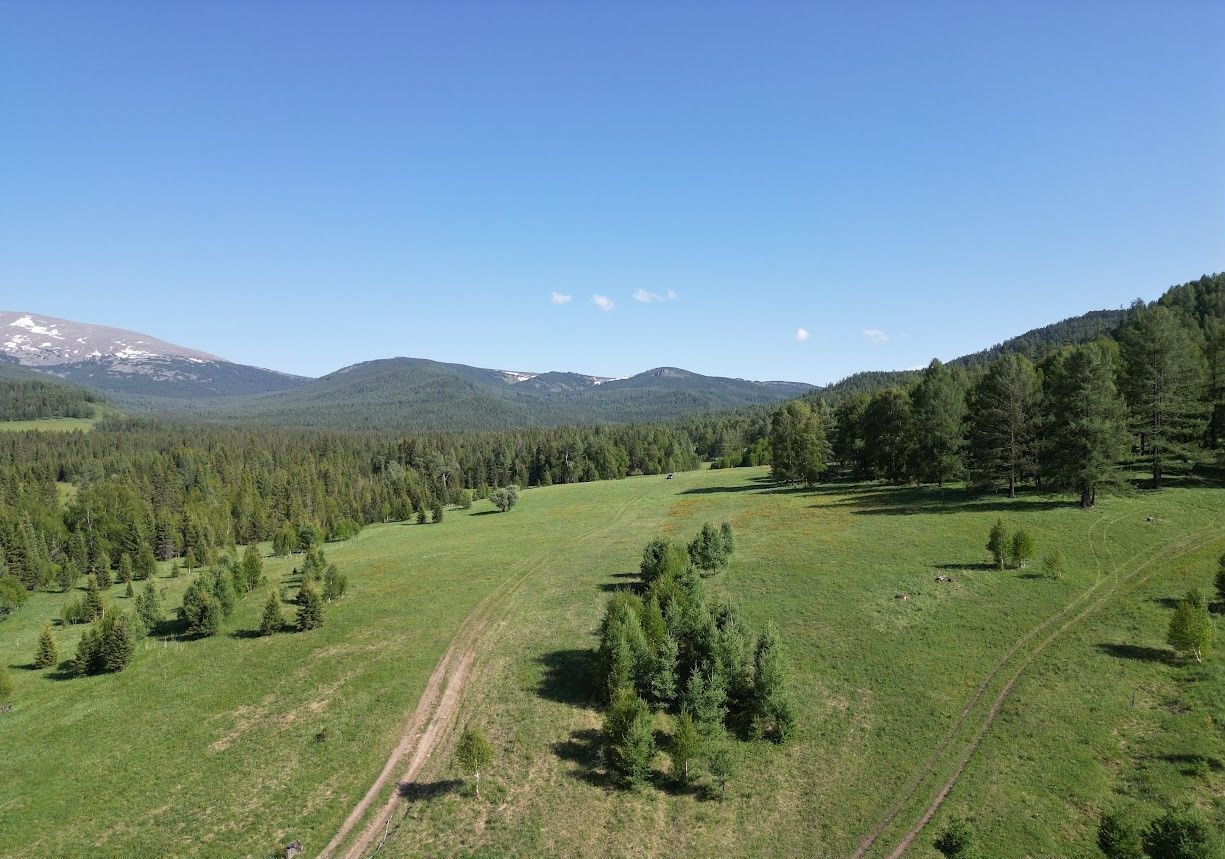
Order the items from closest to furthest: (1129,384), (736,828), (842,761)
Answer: (736,828) < (842,761) < (1129,384)

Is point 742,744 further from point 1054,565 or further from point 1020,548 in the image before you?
point 1020,548

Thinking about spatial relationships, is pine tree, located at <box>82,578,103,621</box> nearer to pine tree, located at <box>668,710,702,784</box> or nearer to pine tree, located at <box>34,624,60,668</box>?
pine tree, located at <box>34,624,60,668</box>

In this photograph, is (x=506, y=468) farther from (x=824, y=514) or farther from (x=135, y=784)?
(x=135, y=784)

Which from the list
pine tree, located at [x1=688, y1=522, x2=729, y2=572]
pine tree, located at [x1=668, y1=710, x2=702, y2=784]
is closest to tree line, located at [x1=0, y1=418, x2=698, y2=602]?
pine tree, located at [x1=688, y1=522, x2=729, y2=572]

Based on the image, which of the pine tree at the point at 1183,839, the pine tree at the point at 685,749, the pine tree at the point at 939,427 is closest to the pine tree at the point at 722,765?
the pine tree at the point at 685,749

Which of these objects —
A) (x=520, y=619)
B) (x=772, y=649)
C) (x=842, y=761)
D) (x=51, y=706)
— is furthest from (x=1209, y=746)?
(x=51, y=706)

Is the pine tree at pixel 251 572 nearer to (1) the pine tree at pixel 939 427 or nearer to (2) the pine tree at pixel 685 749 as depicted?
(2) the pine tree at pixel 685 749
